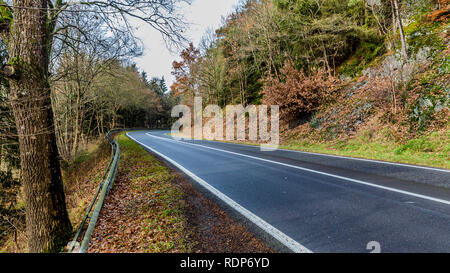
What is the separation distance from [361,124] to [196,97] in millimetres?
26932

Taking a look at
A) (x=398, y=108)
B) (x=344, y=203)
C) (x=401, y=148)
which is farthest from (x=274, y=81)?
(x=344, y=203)

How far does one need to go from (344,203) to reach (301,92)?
12.1 metres

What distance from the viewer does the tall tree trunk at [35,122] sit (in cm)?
339

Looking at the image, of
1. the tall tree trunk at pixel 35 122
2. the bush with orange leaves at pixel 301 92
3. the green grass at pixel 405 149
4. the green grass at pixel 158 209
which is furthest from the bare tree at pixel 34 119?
the bush with orange leaves at pixel 301 92

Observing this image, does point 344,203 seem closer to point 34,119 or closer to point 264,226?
point 264,226

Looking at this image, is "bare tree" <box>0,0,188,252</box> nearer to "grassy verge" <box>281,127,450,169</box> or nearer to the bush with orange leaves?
"grassy verge" <box>281,127,450,169</box>

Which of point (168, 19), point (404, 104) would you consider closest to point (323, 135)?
point (404, 104)

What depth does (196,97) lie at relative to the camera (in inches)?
1371

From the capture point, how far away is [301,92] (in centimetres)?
1499

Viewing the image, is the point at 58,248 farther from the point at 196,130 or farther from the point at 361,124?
the point at 196,130

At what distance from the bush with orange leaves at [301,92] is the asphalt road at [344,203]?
8.37 m

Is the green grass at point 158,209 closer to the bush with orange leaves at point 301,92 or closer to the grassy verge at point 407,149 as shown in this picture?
the grassy verge at point 407,149

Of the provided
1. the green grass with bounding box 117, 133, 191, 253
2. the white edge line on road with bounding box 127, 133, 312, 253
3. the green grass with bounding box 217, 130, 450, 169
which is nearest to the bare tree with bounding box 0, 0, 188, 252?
the green grass with bounding box 117, 133, 191, 253
